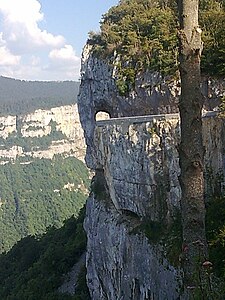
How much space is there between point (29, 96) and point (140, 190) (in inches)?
6080

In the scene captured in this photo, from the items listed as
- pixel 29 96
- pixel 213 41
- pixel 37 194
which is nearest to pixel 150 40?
pixel 213 41

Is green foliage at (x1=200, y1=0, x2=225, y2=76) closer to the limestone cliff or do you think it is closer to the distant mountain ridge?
the distant mountain ridge

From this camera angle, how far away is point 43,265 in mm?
26688

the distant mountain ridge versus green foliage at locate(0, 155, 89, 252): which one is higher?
the distant mountain ridge

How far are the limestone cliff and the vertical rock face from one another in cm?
9700

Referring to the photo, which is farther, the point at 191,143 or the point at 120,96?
the point at 120,96

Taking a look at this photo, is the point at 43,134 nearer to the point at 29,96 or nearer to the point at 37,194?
the point at 37,194

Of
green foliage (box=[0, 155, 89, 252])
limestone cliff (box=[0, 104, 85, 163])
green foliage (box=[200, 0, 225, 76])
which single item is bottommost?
green foliage (box=[0, 155, 89, 252])

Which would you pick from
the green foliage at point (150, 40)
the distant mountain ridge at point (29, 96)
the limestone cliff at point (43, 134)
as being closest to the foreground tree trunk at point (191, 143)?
the green foliage at point (150, 40)

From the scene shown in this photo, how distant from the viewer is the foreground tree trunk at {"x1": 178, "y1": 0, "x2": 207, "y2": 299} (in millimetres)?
4309

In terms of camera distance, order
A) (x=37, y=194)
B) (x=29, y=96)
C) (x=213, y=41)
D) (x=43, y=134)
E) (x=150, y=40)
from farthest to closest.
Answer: (x=29, y=96), (x=43, y=134), (x=37, y=194), (x=150, y=40), (x=213, y=41)

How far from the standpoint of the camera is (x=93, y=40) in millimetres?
20938

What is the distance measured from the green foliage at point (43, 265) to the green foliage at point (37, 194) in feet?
108

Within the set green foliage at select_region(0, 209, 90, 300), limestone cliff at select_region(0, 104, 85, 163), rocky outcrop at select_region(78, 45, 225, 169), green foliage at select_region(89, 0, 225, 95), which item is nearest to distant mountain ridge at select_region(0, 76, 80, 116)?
limestone cliff at select_region(0, 104, 85, 163)
